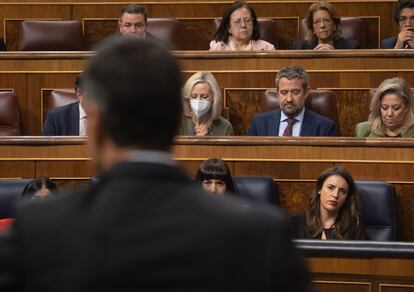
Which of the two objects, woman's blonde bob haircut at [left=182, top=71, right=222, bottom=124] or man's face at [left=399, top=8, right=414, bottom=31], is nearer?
woman's blonde bob haircut at [left=182, top=71, right=222, bottom=124]

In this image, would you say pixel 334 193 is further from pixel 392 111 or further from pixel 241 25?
pixel 241 25

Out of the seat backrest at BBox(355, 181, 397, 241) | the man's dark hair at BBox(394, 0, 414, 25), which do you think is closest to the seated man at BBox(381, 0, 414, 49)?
the man's dark hair at BBox(394, 0, 414, 25)

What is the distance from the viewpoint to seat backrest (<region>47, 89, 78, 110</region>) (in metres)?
3.15

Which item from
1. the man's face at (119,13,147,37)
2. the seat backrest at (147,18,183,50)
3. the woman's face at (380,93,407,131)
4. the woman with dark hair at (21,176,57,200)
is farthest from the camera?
the seat backrest at (147,18,183,50)

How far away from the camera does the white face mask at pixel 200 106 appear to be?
292 cm

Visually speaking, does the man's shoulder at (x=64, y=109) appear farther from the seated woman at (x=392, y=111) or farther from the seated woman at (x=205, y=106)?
the seated woman at (x=392, y=111)

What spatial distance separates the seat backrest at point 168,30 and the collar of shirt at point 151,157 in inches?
113

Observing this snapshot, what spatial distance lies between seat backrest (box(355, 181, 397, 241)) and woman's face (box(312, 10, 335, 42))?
1.07m

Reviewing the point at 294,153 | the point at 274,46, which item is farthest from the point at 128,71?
the point at 274,46

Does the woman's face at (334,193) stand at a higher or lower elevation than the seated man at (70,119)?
lower

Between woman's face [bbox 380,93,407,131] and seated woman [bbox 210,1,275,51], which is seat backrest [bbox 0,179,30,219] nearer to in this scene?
woman's face [bbox 380,93,407,131]

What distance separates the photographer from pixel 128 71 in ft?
2.22

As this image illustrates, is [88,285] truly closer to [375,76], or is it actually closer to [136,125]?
[136,125]

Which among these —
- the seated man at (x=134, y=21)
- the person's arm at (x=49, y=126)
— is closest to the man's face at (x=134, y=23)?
the seated man at (x=134, y=21)
